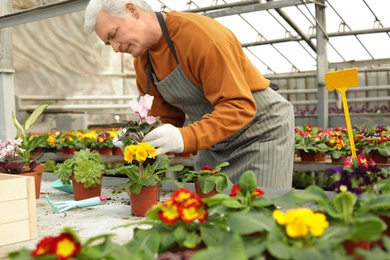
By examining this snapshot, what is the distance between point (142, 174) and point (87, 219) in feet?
0.86

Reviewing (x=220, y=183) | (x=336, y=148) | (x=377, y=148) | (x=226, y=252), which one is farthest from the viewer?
(x=336, y=148)

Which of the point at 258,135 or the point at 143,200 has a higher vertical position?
the point at 258,135

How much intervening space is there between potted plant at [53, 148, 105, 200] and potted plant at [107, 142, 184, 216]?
188 millimetres

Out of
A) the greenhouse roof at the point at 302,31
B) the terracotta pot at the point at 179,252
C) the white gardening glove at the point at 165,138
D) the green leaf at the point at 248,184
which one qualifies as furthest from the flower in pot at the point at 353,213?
the greenhouse roof at the point at 302,31

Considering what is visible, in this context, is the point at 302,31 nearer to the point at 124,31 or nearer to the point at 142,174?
the point at 124,31

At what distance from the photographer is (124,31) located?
180 cm

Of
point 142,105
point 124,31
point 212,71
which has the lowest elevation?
point 142,105

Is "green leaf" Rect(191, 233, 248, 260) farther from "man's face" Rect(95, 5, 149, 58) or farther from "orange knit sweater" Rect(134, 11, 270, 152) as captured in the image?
"man's face" Rect(95, 5, 149, 58)

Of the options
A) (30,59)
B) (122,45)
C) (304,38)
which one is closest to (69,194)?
(122,45)

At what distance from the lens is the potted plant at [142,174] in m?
1.62

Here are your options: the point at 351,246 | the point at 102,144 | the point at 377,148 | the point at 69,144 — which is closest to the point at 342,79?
the point at 351,246

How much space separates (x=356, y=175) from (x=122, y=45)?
1145 millimetres

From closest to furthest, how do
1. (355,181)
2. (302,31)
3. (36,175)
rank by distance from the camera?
(355,181)
(36,175)
(302,31)

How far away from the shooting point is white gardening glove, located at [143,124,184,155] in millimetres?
1631
